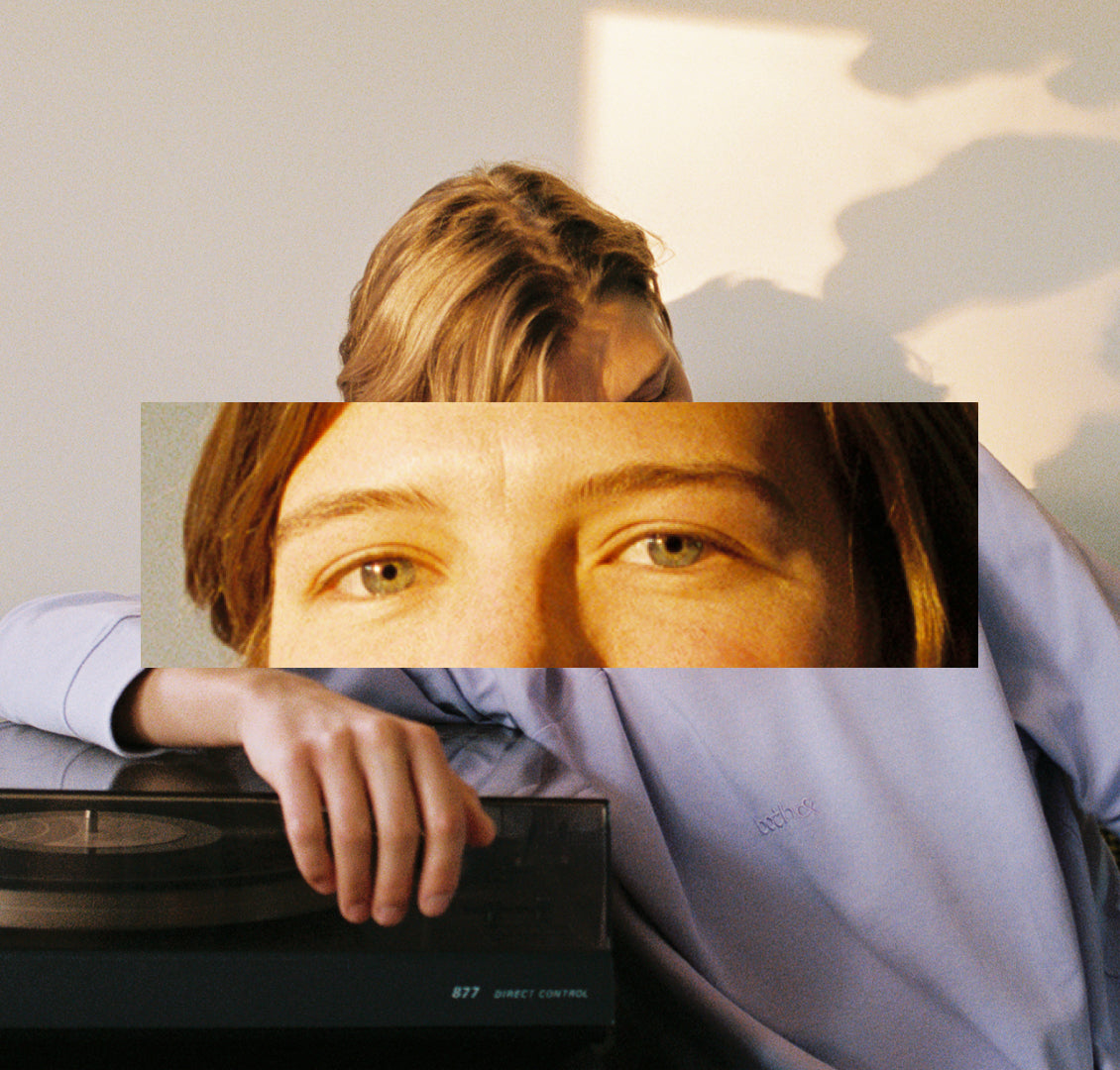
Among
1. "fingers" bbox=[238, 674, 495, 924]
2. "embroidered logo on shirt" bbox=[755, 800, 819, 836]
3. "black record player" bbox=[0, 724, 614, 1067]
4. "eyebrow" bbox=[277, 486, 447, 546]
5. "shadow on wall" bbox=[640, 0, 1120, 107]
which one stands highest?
"shadow on wall" bbox=[640, 0, 1120, 107]

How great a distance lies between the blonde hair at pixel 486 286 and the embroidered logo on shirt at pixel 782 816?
0.28 metres

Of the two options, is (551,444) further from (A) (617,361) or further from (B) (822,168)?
(B) (822,168)

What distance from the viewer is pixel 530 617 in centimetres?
31

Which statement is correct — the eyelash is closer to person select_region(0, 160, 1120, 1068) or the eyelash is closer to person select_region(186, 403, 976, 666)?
person select_region(186, 403, 976, 666)

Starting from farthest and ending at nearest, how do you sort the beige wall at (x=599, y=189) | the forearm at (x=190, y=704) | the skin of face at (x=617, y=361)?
the beige wall at (x=599, y=189) → the skin of face at (x=617, y=361) → the forearm at (x=190, y=704)

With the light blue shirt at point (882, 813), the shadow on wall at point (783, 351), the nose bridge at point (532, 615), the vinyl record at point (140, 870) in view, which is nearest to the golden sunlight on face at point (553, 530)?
the nose bridge at point (532, 615)

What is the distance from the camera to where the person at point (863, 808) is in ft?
1.54

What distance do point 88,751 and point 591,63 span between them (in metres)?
0.64

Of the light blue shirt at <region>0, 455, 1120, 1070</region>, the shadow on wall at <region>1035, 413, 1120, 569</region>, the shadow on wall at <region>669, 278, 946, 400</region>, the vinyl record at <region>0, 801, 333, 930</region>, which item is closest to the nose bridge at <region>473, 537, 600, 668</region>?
the vinyl record at <region>0, 801, 333, 930</region>

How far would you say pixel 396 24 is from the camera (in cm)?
77

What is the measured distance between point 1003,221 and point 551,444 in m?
0.65

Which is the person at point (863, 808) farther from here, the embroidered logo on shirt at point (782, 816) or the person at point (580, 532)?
the person at point (580, 532)

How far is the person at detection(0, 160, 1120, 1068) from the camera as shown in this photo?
47 centimetres

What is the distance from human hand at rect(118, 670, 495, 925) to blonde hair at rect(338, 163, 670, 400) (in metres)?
0.26
